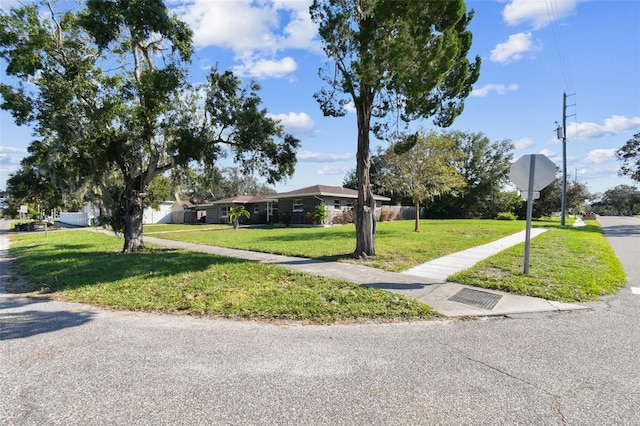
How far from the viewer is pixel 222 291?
6.41 meters

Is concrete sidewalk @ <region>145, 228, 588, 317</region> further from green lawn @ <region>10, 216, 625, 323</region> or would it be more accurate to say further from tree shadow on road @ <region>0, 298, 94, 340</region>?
tree shadow on road @ <region>0, 298, 94, 340</region>

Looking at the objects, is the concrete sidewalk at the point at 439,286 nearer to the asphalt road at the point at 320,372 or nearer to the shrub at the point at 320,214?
the asphalt road at the point at 320,372

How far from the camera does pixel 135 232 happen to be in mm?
12148

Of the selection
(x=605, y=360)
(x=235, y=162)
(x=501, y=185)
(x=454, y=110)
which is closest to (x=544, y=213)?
(x=501, y=185)

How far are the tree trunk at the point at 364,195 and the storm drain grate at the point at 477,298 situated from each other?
12.5 feet

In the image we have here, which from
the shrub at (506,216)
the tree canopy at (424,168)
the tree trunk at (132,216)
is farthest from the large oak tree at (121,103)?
the shrub at (506,216)

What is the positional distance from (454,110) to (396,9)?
367cm

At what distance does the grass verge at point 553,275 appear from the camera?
6355 mm

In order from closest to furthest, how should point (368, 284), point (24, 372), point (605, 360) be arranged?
point (24, 372) → point (605, 360) → point (368, 284)

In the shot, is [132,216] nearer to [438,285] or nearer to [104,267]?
[104,267]

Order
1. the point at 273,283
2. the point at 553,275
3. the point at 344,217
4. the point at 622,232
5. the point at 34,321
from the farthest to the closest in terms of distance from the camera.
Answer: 1. the point at 344,217
2. the point at 622,232
3. the point at 553,275
4. the point at 273,283
5. the point at 34,321

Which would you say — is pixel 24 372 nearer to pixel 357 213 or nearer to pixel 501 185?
pixel 357 213

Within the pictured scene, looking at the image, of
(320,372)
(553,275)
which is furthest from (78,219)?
(553,275)

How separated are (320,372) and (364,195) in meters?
7.07
